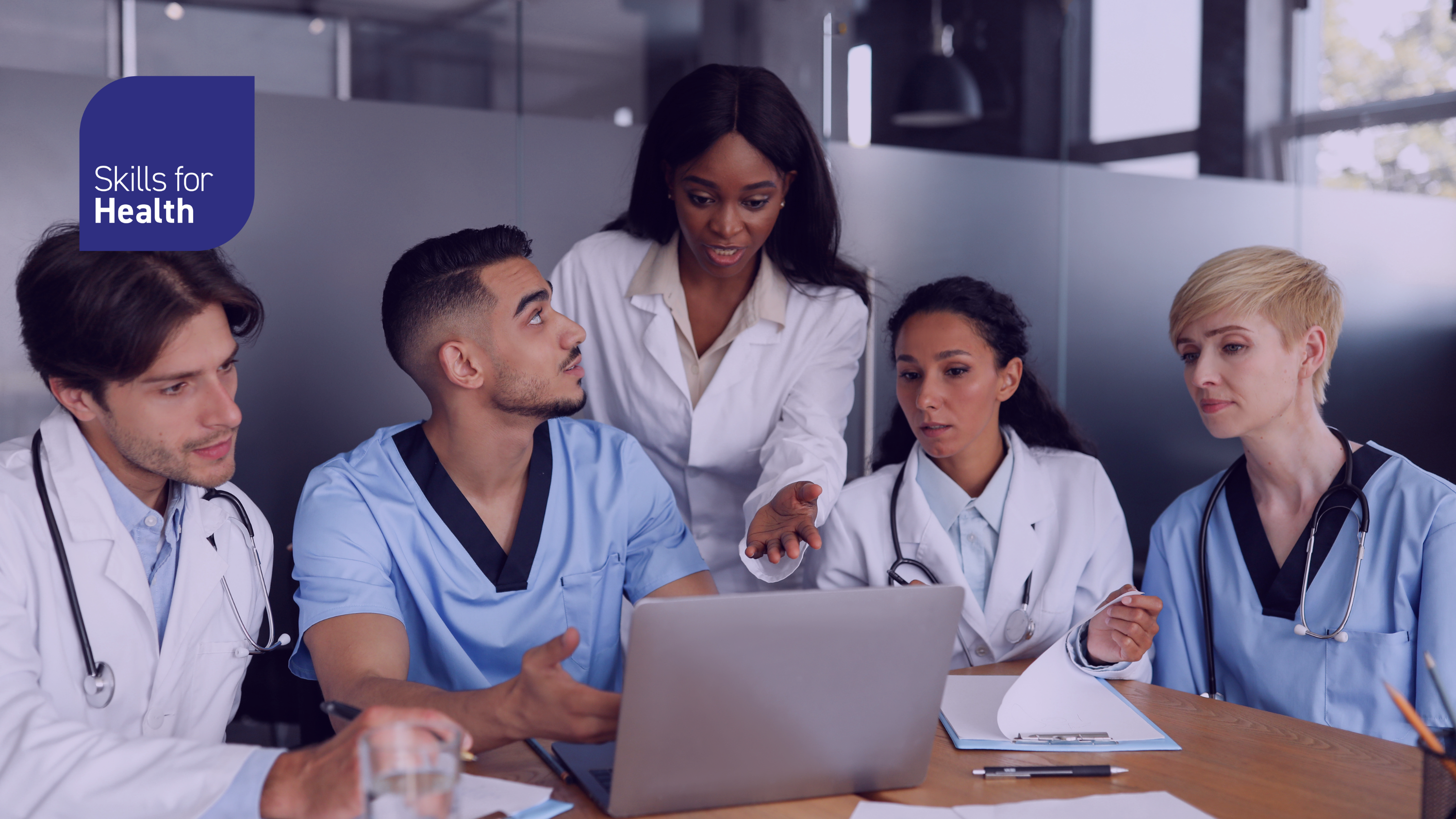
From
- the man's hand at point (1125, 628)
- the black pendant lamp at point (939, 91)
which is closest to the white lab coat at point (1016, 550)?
the man's hand at point (1125, 628)

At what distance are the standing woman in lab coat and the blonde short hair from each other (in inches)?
26.3

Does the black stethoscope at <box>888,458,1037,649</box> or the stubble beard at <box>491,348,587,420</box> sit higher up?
the stubble beard at <box>491,348,587,420</box>

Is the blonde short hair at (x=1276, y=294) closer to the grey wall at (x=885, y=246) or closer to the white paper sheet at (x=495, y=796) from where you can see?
the white paper sheet at (x=495, y=796)

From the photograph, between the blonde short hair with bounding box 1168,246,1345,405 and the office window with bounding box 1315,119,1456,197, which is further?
the office window with bounding box 1315,119,1456,197

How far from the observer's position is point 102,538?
1409 mm

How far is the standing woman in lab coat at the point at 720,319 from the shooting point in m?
2.09

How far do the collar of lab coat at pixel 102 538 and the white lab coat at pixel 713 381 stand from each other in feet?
3.01

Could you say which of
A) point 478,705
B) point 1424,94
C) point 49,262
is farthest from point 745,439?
point 1424,94

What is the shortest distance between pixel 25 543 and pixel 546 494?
0.68m

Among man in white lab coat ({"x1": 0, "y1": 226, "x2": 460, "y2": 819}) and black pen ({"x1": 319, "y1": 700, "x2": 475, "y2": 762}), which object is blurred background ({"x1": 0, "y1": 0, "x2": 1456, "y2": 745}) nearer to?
man in white lab coat ({"x1": 0, "y1": 226, "x2": 460, "y2": 819})

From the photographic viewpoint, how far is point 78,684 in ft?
4.52

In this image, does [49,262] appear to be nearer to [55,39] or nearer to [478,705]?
[478,705]

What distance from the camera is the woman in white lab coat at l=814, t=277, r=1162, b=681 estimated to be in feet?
6.06

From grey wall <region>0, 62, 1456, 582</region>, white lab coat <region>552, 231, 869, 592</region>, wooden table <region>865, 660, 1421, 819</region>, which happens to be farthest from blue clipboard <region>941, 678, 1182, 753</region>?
grey wall <region>0, 62, 1456, 582</region>
